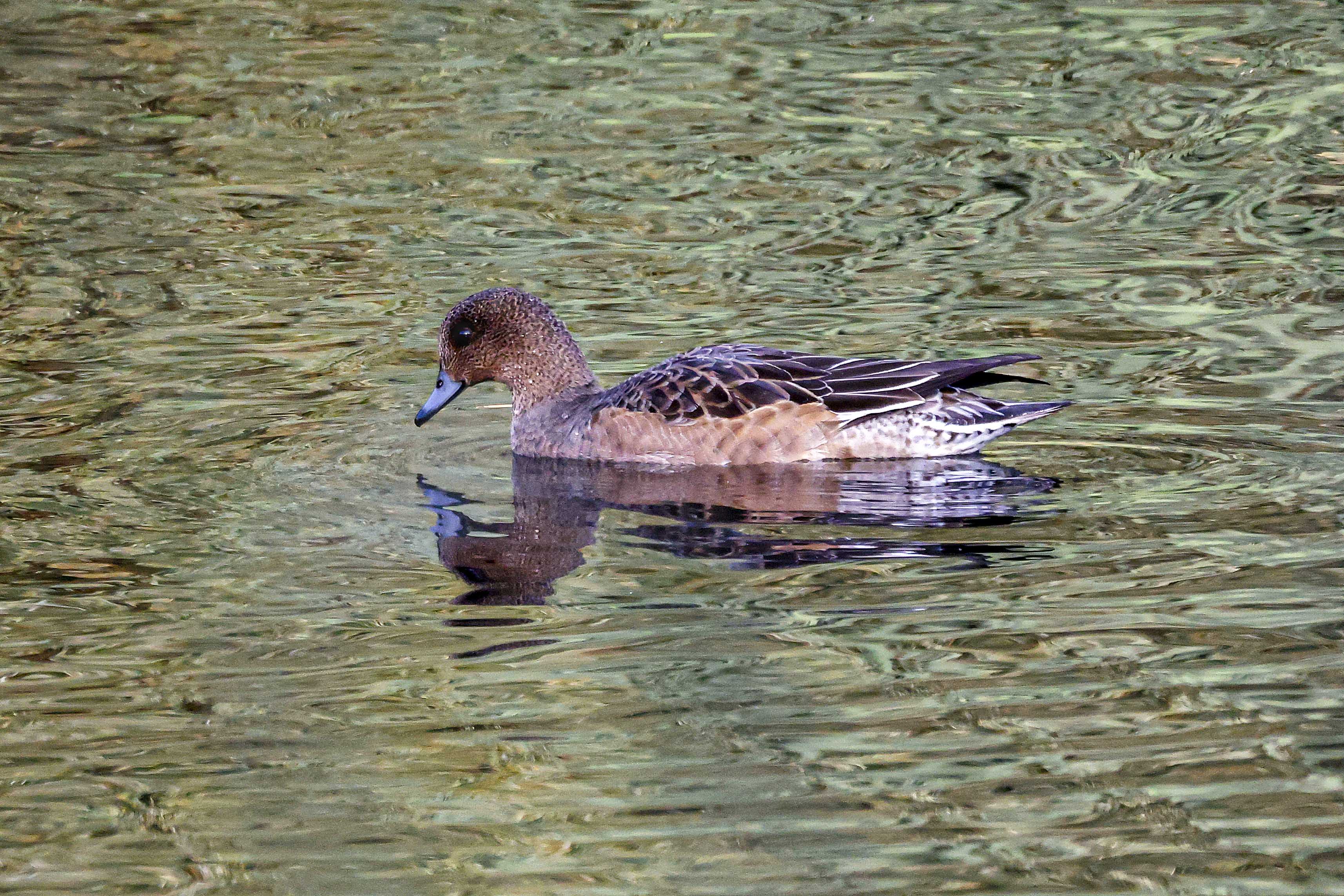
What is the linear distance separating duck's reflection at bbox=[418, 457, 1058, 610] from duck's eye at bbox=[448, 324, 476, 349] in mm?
706

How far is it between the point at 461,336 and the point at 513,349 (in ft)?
0.90

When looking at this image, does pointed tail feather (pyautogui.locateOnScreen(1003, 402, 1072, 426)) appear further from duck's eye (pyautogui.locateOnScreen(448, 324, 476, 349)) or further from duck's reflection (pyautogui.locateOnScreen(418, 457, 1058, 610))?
duck's eye (pyautogui.locateOnScreen(448, 324, 476, 349))

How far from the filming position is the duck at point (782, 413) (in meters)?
8.62

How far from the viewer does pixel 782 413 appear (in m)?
8.72

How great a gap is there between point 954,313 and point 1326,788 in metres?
5.59

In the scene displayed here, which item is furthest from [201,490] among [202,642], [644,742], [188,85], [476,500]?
[188,85]

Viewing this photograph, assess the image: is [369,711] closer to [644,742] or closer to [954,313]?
[644,742]

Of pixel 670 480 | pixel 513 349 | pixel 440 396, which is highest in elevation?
pixel 513 349

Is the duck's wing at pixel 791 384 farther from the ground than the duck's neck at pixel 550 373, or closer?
farther from the ground

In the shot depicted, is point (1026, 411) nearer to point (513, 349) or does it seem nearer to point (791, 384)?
point (791, 384)

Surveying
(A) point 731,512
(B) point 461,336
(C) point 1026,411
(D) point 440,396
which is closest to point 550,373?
(B) point 461,336

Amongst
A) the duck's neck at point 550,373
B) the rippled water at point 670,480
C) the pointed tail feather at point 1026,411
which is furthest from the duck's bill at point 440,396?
the pointed tail feather at point 1026,411

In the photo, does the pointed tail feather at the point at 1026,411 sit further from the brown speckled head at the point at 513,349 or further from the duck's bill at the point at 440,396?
the duck's bill at the point at 440,396

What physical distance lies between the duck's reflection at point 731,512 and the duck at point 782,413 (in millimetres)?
73
